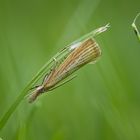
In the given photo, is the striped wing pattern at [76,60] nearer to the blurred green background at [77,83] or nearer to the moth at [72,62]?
the moth at [72,62]

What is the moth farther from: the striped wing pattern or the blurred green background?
the blurred green background

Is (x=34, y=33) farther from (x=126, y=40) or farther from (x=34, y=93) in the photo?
(x=34, y=93)

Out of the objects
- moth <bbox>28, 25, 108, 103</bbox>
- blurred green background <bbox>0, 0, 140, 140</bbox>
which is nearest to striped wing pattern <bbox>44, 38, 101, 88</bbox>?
moth <bbox>28, 25, 108, 103</bbox>

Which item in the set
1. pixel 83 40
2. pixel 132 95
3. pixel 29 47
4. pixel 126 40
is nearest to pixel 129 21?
pixel 126 40

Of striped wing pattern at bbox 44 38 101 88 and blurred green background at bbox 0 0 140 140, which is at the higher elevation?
striped wing pattern at bbox 44 38 101 88

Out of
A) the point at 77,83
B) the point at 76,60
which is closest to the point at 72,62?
the point at 76,60

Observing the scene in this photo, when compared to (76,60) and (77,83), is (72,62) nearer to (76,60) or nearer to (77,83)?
(76,60)

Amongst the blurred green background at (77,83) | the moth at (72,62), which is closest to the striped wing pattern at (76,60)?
the moth at (72,62)
